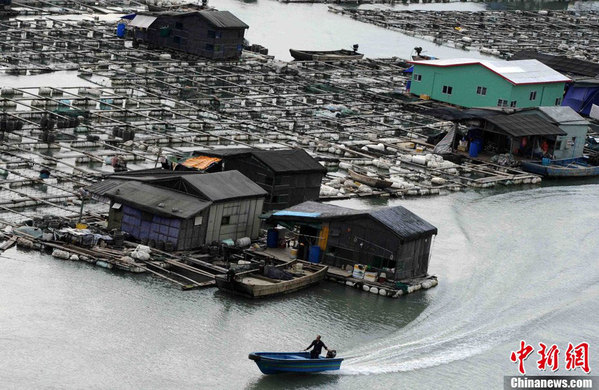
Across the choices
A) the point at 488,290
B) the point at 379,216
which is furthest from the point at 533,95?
the point at 379,216

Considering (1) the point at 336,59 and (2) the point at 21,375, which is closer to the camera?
(2) the point at 21,375

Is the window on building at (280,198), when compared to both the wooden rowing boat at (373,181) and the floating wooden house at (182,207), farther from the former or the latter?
the wooden rowing boat at (373,181)

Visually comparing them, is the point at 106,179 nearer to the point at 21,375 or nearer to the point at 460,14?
the point at 21,375

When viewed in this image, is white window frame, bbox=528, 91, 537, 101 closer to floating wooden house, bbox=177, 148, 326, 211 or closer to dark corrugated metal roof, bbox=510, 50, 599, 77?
dark corrugated metal roof, bbox=510, 50, 599, 77

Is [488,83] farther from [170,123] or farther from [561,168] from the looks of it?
[170,123]

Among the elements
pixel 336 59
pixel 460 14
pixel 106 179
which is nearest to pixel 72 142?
pixel 106 179

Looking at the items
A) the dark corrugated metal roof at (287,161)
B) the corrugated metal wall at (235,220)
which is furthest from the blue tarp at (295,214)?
the dark corrugated metal roof at (287,161)
